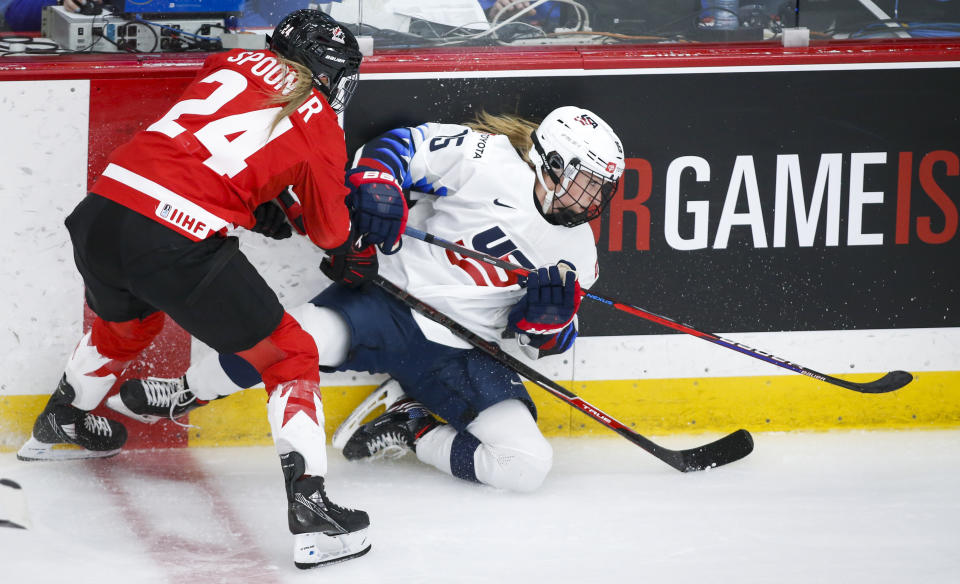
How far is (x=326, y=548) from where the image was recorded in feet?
7.02

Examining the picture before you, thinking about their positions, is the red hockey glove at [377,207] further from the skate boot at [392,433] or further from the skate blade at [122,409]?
the skate blade at [122,409]

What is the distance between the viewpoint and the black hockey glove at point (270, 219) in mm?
2436

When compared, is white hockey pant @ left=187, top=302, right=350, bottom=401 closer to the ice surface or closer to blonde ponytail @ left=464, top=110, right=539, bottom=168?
the ice surface

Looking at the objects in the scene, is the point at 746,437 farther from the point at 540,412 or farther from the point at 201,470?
the point at 201,470

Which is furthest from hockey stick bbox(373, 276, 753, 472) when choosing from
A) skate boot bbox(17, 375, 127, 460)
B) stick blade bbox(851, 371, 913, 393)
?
skate boot bbox(17, 375, 127, 460)

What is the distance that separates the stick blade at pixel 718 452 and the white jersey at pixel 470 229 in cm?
53

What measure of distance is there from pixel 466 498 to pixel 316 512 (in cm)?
54

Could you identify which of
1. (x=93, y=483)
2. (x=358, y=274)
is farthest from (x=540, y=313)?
(x=93, y=483)

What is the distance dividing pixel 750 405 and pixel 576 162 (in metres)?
0.95

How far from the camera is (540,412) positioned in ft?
9.62

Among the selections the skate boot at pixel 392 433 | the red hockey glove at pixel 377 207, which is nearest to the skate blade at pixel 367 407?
the skate boot at pixel 392 433

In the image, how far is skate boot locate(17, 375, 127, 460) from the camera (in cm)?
257

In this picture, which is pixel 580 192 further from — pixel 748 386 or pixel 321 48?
pixel 748 386

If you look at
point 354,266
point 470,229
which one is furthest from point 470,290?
point 354,266
